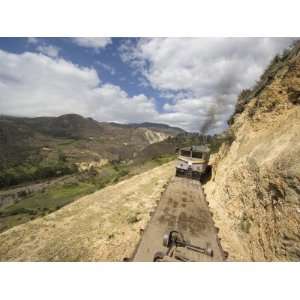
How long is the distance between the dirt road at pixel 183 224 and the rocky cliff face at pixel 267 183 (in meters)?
1.21

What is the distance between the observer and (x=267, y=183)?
7.50m

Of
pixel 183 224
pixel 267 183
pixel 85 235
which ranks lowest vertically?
pixel 85 235

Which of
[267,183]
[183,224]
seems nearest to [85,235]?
[183,224]

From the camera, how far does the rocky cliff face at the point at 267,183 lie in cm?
616

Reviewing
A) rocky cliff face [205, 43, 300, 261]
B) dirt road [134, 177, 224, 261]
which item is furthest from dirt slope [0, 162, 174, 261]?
rocky cliff face [205, 43, 300, 261]

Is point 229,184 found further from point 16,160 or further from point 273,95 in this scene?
point 16,160

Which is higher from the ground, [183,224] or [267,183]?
[267,183]

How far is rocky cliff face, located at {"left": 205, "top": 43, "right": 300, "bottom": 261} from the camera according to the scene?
616 cm

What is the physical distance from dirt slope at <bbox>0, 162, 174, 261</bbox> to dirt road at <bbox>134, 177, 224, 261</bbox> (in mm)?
1725

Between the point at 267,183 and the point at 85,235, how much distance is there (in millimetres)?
9735

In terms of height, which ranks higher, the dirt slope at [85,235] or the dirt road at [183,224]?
the dirt road at [183,224]

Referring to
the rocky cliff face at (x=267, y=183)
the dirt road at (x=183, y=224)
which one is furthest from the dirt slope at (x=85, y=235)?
the rocky cliff face at (x=267, y=183)

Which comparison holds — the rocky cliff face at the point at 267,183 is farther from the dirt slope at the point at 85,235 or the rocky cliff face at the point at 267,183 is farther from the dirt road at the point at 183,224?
the dirt slope at the point at 85,235

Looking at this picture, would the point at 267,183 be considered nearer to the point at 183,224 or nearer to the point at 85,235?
the point at 183,224
